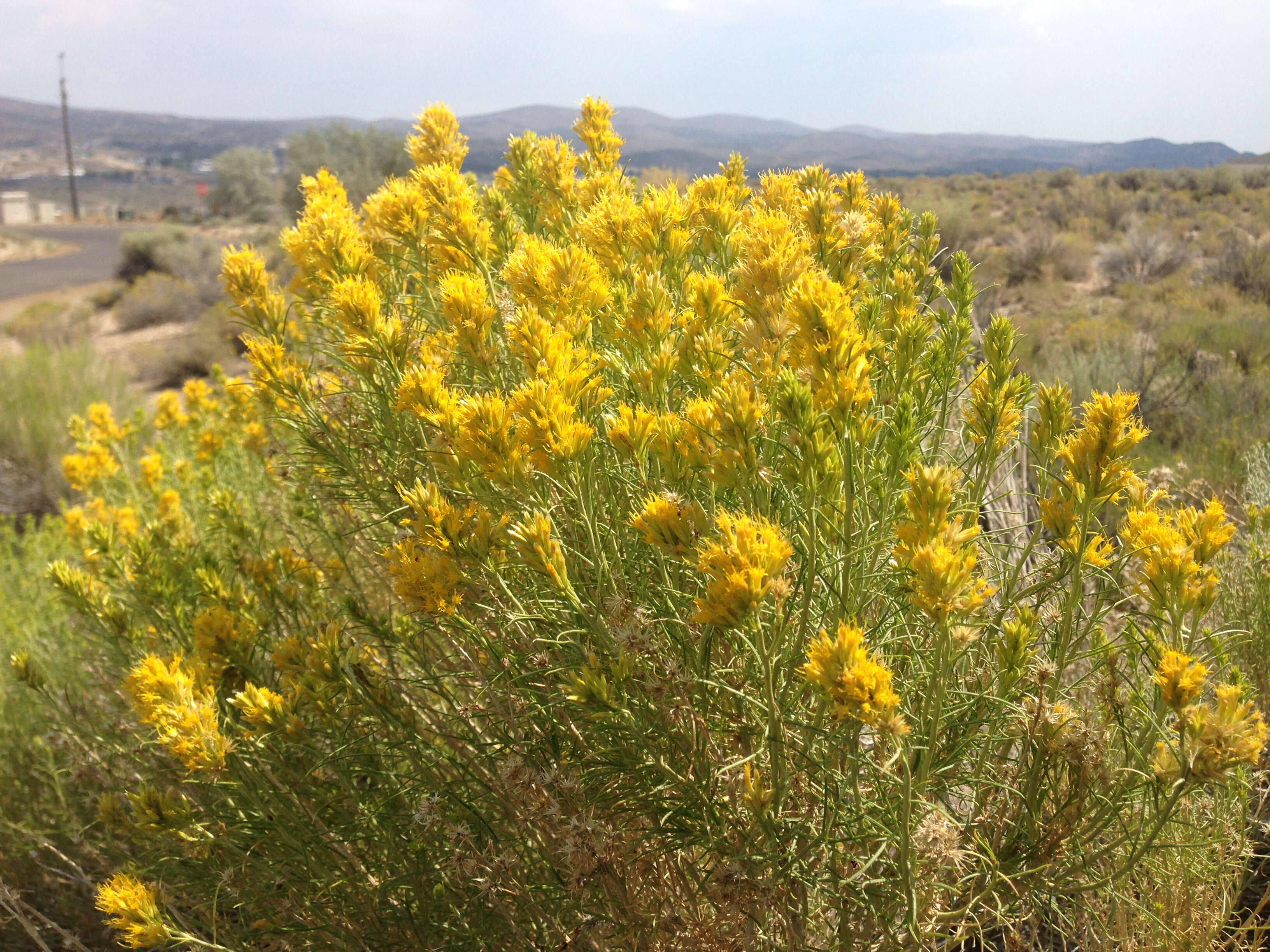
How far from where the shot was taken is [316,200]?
2.10 meters

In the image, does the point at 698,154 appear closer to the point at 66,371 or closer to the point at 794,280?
the point at 66,371

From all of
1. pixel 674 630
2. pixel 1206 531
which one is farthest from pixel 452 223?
pixel 1206 531

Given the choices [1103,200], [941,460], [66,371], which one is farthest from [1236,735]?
[1103,200]

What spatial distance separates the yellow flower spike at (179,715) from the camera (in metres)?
1.45

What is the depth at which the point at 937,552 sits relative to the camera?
1032mm

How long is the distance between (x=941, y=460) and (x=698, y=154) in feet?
290

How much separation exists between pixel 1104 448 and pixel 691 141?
141 m

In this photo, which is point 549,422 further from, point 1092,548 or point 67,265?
point 67,265

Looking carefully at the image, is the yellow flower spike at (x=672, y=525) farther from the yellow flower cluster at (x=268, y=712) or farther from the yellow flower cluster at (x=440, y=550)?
the yellow flower cluster at (x=268, y=712)

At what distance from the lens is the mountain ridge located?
65.8 meters

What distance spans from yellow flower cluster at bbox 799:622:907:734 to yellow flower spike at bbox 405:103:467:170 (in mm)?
2206

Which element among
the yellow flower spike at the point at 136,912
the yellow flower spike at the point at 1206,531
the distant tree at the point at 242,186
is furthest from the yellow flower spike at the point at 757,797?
the distant tree at the point at 242,186

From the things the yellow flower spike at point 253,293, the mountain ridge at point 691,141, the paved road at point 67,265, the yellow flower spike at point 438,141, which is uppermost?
the mountain ridge at point 691,141

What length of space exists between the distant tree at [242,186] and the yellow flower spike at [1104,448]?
151 feet
